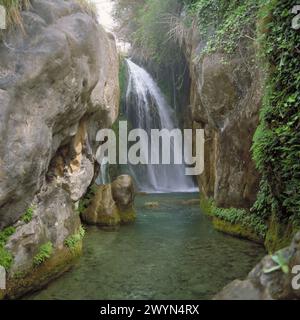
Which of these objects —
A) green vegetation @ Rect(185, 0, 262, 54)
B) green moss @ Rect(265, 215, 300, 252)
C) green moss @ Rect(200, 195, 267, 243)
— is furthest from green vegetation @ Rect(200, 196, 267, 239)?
green vegetation @ Rect(185, 0, 262, 54)

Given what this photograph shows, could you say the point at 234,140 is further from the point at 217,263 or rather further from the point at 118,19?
the point at 118,19

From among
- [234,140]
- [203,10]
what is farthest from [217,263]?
[203,10]

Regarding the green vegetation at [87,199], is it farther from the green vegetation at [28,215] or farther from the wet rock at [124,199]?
the green vegetation at [28,215]

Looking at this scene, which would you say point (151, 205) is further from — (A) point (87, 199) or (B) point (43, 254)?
(B) point (43, 254)

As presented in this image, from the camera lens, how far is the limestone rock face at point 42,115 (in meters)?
5.25

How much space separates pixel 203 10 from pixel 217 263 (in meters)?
7.37

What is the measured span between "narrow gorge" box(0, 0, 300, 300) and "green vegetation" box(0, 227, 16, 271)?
2 cm

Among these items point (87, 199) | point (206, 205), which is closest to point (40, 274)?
point (87, 199)

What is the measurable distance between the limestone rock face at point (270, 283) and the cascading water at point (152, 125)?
14.2 metres

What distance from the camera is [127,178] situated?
1153 centimetres

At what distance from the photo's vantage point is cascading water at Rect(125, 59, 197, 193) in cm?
1833

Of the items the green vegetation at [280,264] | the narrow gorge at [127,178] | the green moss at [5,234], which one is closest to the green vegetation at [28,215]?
the narrow gorge at [127,178]

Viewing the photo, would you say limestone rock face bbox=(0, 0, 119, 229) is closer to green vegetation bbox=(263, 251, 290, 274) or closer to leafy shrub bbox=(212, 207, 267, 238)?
green vegetation bbox=(263, 251, 290, 274)

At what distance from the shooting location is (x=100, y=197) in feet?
35.0
